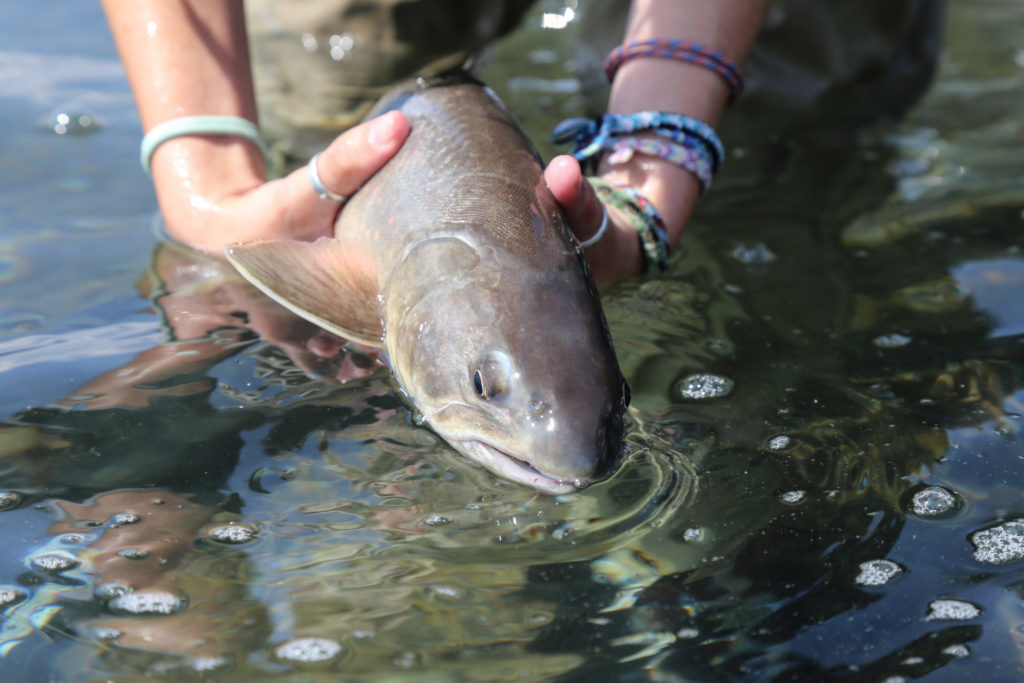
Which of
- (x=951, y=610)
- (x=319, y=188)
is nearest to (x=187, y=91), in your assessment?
(x=319, y=188)

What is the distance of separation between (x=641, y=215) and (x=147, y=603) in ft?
6.33

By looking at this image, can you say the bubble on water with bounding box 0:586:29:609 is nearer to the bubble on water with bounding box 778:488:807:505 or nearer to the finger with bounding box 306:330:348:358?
the finger with bounding box 306:330:348:358

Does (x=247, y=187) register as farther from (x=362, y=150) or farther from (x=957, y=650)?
(x=957, y=650)

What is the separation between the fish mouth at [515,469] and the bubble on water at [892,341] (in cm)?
159

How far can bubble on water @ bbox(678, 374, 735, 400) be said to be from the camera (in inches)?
116

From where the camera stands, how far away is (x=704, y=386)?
298 cm

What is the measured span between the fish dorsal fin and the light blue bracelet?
75cm

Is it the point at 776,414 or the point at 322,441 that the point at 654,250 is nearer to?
the point at 776,414

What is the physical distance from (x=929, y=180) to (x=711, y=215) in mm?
1323

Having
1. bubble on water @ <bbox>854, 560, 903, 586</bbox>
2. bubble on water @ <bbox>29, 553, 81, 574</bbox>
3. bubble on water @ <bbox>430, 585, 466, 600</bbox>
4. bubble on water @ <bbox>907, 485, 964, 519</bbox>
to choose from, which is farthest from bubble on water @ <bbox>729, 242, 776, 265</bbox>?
bubble on water @ <bbox>29, 553, 81, 574</bbox>

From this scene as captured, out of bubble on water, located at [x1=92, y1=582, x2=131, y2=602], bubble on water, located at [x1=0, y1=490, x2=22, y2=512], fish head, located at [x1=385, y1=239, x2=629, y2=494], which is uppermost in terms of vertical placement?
fish head, located at [x1=385, y1=239, x2=629, y2=494]

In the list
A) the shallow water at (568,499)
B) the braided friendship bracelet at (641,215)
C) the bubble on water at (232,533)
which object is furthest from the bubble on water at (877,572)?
the bubble on water at (232,533)

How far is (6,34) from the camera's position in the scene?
638cm

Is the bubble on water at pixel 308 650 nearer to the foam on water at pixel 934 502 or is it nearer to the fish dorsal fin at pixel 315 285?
the fish dorsal fin at pixel 315 285
